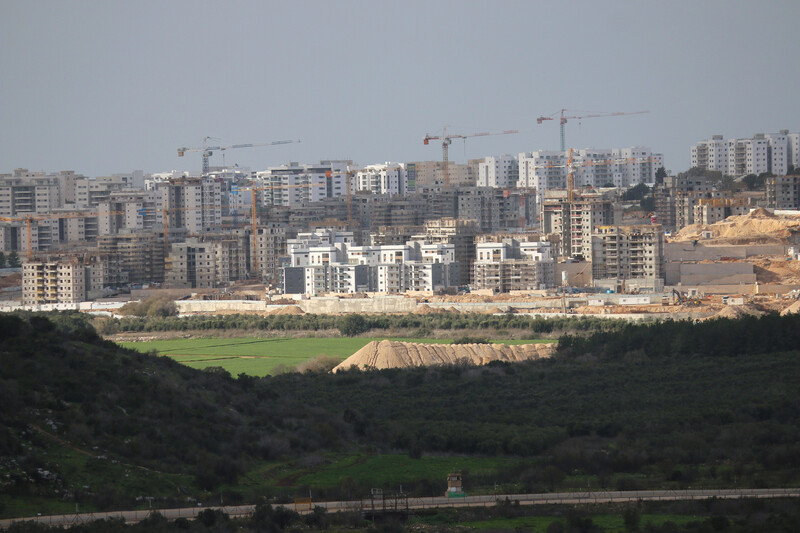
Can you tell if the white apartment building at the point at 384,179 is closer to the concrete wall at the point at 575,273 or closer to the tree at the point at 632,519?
the concrete wall at the point at 575,273

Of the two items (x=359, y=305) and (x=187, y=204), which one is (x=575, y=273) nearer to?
(x=359, y=305)

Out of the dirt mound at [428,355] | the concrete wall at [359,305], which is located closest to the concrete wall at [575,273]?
the concrete wall at [359,305]

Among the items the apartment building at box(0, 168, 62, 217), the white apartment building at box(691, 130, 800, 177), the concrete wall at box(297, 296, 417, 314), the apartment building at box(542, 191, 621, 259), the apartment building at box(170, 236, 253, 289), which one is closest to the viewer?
the concrete wall at box(297, 296, 417, 314)

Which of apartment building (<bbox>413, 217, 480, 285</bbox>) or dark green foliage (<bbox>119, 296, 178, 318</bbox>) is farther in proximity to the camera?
apartment building (<bbox>413, 217, 480, 285</bbox>)

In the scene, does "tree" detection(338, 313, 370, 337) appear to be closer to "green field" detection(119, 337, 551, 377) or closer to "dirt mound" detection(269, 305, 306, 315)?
"green field" detection(119, 337, 551, 377)

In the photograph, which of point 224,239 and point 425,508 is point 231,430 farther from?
point 224,239

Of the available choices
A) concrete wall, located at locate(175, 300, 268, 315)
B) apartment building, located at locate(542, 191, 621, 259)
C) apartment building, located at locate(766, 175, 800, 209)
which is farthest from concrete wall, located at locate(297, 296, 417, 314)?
apartment building, located at locate(766, 175, 800, 209)
